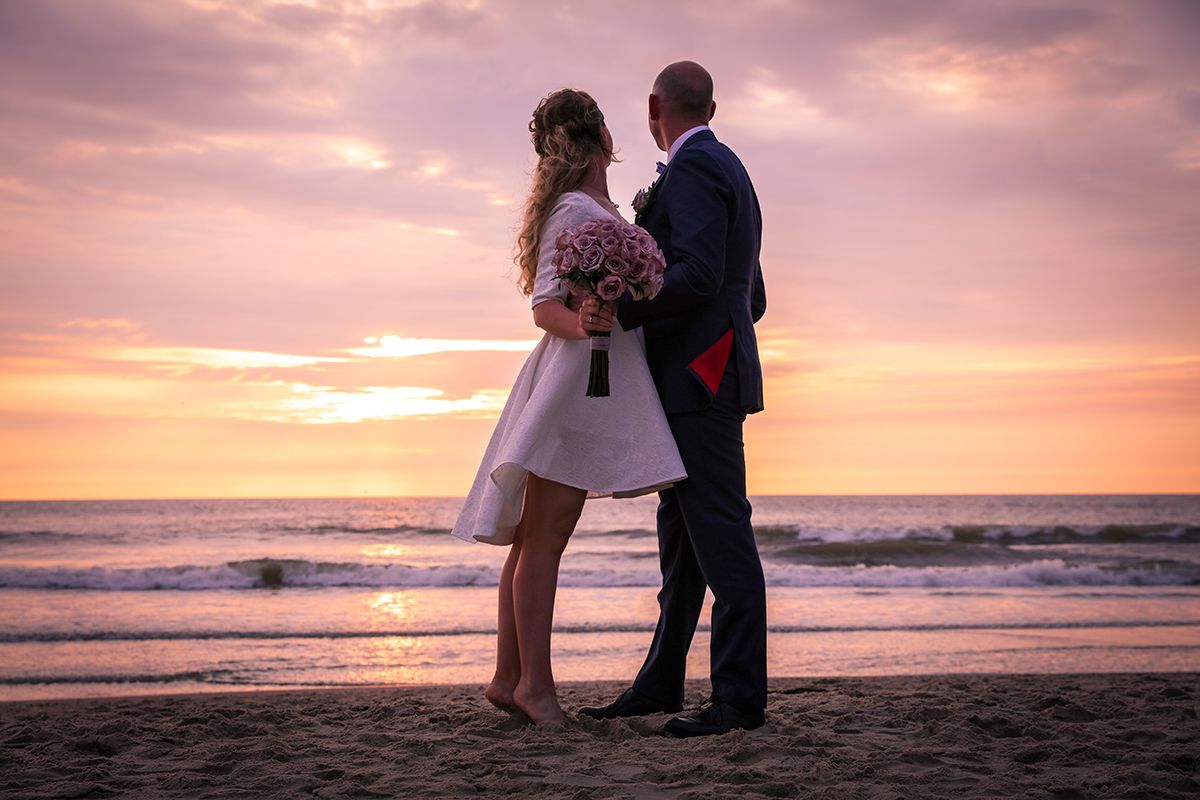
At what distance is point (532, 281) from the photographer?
3484 millimetres

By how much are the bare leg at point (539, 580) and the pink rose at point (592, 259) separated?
795 millimetres

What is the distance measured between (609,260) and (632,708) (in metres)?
1.69

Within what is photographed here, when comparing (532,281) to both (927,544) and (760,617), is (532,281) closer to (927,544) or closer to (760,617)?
(760,617)

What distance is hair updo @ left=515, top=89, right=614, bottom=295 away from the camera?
3398 millimetres

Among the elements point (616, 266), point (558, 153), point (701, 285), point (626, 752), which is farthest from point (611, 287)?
point (626, 752)

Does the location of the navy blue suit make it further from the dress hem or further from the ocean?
the ocean

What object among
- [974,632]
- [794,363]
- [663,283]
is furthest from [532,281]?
[794,363]

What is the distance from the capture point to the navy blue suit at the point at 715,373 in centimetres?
321

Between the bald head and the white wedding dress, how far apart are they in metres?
0.48

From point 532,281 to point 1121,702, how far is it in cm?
293

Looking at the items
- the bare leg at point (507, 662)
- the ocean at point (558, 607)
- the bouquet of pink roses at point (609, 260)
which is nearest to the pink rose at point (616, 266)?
the bouquet of pink roses at point (609, 260)

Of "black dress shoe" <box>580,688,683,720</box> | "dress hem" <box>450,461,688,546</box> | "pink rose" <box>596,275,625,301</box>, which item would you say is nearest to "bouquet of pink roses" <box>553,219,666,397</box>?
"pink rose" <box>596,275,625,301</box>

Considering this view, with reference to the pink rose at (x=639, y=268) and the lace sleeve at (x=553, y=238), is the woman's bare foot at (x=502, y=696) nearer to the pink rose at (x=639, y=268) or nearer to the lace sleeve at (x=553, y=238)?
the lace sleeve at (x=553, y=238)

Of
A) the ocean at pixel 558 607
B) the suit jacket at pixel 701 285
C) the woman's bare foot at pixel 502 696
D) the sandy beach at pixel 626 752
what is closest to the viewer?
the sandy beach at pixel 626 752
